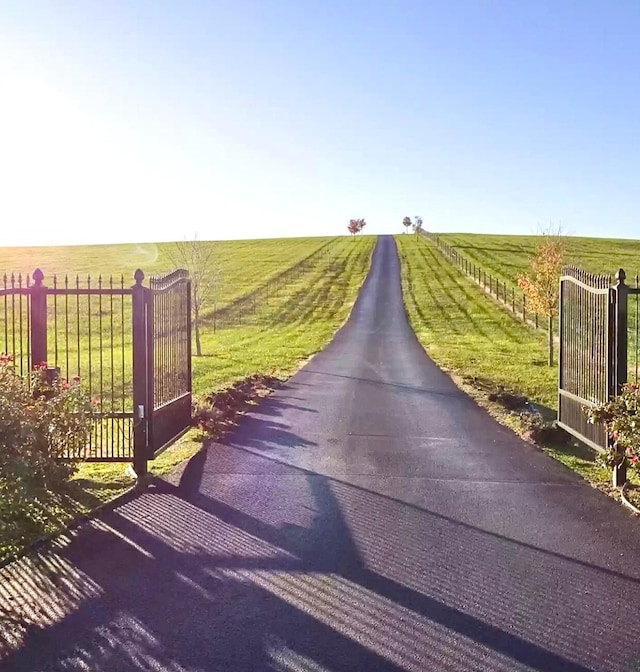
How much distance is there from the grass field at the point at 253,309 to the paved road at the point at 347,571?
717 millimetres

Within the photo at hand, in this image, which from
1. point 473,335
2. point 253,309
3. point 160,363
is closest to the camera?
point 160,363

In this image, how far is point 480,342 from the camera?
26.3 metres

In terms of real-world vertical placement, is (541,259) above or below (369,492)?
above

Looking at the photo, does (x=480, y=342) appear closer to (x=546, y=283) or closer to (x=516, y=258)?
(x=546, y=283)

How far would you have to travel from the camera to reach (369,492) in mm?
6984

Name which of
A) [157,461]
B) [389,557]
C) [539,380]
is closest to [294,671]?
[389,557]

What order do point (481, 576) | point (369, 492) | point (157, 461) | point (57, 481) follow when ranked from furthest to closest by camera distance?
point (157, 461), point (369, 492), point (57, 481), point (481, 576)

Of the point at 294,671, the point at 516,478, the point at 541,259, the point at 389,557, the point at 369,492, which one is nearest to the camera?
the point at 294,671

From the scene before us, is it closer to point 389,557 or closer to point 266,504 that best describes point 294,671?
point 389,557

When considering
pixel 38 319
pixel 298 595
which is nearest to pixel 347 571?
pixel 298 595

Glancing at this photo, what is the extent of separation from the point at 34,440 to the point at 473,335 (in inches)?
997

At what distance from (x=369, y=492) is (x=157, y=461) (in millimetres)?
2818

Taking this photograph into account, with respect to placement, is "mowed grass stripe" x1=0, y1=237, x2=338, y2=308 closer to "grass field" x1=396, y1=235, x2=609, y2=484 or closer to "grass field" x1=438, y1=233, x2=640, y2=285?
"grass field" x1=396, y1=235, x2=609, y2=484


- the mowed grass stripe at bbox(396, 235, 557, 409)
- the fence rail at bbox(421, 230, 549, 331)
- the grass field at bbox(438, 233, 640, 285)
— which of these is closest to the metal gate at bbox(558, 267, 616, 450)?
the mowed grass stripe at bbox(396, 235, 557, 409)
